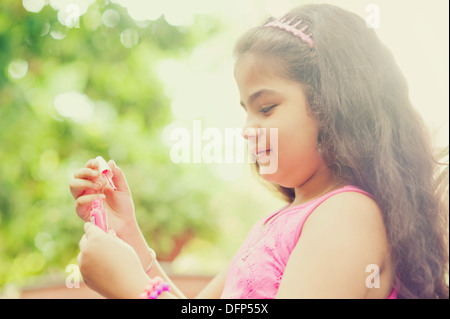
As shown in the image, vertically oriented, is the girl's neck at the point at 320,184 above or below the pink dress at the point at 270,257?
above

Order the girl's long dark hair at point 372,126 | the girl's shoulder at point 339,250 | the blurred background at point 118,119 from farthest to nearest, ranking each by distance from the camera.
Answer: the blurred background at point 118,119 < the girl's long dark hair at point 372,126 < the girl's shoulder at point 339,250

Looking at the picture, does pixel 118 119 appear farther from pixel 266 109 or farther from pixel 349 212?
pixel 349 212

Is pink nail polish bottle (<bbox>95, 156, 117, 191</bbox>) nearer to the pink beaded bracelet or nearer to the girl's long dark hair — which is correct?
the pink beaded bracelet

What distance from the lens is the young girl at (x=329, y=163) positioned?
0.62 m

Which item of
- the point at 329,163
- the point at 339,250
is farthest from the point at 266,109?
the point at 339,250

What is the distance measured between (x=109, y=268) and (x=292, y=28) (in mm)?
451

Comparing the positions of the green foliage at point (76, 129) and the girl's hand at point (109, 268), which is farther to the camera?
the green foliage at point (76, 129)

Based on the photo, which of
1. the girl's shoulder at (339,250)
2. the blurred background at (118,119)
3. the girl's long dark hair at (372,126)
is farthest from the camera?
the blurred background at (118,119)

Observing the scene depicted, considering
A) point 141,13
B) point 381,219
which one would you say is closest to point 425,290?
point 381,219

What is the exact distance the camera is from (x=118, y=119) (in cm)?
281

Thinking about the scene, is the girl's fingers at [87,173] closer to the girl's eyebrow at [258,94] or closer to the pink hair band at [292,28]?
the girl's eyebrow at [258,94]

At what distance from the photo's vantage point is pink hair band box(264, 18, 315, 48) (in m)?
0.73

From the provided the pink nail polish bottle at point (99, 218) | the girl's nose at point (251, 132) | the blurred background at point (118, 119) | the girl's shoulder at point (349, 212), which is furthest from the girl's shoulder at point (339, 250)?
the blurred background at point (118, 119)
